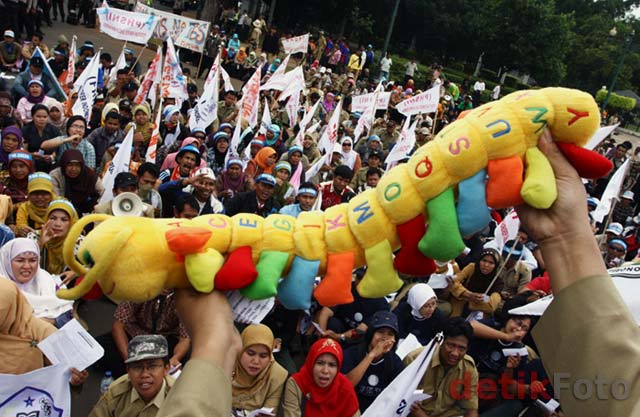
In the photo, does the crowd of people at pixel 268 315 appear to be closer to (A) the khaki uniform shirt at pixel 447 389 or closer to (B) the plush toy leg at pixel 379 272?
(A) the khaki uniform shirt at pixel 447 389

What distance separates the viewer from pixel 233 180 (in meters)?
7.14

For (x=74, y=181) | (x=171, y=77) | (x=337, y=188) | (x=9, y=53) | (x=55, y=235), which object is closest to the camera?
(x=55, y=235)

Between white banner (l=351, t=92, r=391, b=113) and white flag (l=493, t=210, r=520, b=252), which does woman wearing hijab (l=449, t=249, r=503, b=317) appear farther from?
white banner (l=351, t=92, r=391, b=113)

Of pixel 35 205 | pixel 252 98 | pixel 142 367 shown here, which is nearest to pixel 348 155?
pixel 252 98

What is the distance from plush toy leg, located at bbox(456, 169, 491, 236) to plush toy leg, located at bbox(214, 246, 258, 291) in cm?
67

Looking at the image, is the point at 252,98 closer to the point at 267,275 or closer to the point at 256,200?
the point at 256,200

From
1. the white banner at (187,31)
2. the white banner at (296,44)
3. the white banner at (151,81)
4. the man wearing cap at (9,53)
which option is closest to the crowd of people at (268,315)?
the white banner at (151,81)

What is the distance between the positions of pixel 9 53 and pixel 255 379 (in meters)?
10.6

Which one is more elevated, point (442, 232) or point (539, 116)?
point (539, 116)

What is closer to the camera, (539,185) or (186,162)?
(539,185)

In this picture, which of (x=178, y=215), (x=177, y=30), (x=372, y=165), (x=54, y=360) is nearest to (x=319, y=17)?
(x=177, y=30)

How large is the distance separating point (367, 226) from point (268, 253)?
33 centimetres

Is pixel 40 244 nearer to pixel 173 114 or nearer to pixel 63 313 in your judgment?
pixel 63 313

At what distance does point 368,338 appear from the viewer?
443 cm
